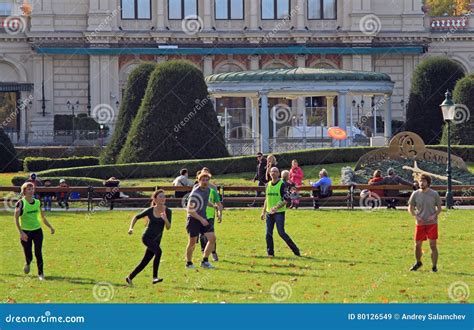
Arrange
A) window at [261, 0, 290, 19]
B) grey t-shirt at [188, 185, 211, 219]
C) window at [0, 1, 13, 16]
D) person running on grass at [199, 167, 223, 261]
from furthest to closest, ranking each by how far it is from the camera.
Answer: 1. window at [0, 1, 13, 16]
2. window at [261, 0, 290, 19]
3. person running on grass at [199, 167, 223, 261]
4. grey t-shirt at [188, 185, 211, 219]

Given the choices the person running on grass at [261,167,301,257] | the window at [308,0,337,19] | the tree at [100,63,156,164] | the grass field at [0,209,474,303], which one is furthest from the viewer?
the window at [308,0,337,19]

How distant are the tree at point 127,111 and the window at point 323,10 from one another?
36.9 meters

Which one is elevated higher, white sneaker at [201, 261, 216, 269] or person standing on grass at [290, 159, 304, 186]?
person standing on grass at [290, 159, 304, 186]

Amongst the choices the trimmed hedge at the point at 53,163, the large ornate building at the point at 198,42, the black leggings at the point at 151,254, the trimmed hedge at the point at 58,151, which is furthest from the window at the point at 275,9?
the black leggings at the point at 151,254

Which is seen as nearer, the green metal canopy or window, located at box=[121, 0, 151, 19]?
the green metal canopy

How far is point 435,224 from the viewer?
2659 centimetres

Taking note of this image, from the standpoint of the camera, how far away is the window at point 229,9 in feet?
318

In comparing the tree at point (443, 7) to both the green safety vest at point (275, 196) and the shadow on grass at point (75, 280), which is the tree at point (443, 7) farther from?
the shadow on grass at point (75, 280)

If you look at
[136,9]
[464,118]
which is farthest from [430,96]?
[136,9]

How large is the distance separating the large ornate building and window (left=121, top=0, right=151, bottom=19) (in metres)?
0.07

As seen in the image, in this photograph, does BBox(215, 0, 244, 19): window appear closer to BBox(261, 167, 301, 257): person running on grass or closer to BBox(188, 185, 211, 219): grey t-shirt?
BBox(261, 167, 301, 257): person running on grass

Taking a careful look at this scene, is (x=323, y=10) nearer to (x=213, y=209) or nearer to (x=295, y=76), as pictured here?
(x=295, y=76)

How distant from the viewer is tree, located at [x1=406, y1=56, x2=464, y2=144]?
209ft

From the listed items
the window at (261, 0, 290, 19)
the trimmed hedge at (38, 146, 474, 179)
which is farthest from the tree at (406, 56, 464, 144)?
the window at (261, 0, 290, 19)
